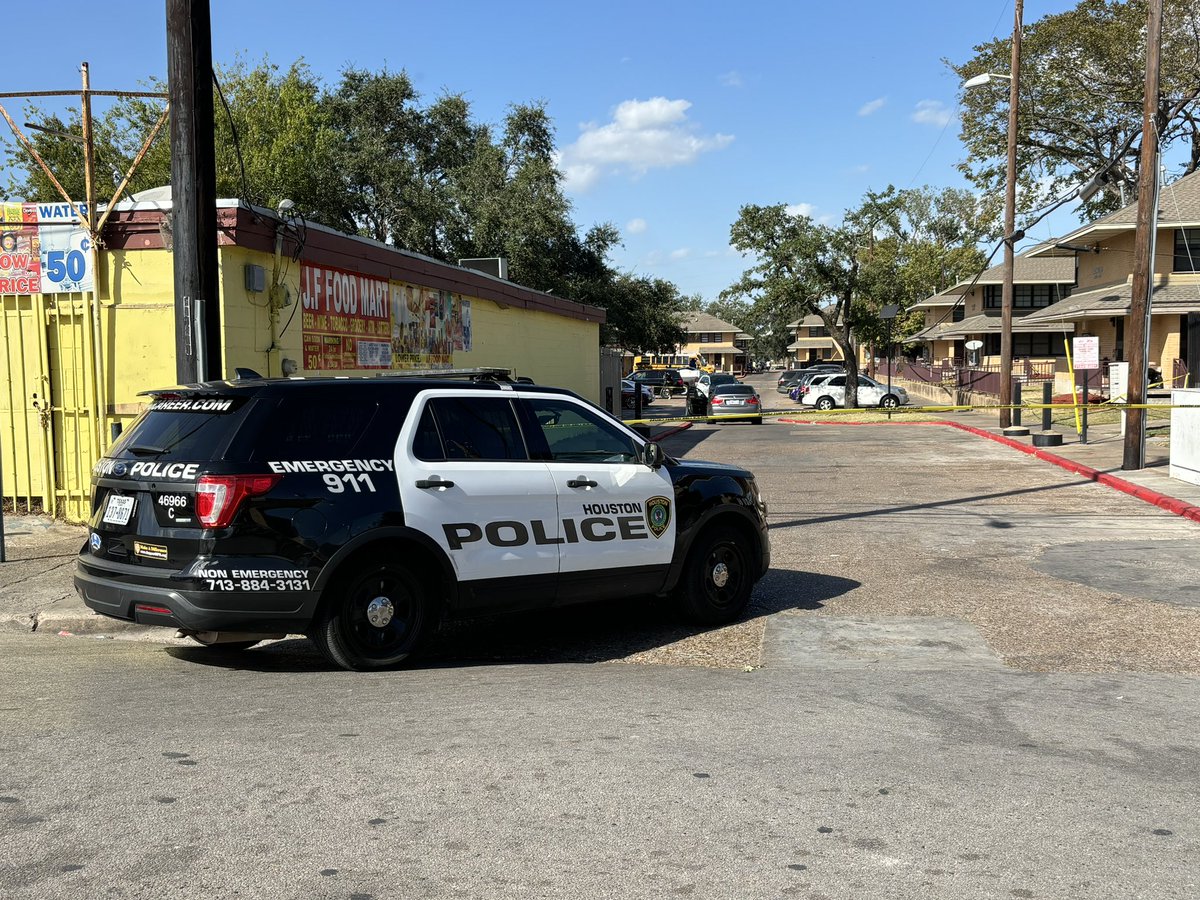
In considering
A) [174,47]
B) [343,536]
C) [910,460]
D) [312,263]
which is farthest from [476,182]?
[343,536]

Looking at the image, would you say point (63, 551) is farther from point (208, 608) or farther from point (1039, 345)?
point (1039, 345)

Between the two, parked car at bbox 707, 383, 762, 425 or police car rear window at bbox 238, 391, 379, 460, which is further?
parked car at bbox 707, 383, 762, 425

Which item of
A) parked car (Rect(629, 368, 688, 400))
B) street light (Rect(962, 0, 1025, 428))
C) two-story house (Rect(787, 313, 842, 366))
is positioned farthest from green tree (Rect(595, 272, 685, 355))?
two-story house (Rect(787, 313, 842, 366))

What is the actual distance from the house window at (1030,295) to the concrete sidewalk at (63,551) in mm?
41597

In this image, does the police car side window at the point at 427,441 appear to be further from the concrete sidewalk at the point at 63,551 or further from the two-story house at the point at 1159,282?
the two-story house at the point at 1159,282

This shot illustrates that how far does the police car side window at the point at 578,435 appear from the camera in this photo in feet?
24.4

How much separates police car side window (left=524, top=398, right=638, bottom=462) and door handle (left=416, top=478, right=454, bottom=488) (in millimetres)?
882

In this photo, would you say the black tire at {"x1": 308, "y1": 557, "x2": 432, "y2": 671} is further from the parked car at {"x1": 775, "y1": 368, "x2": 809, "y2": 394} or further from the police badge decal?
the parked car at {"x1": 775, "y1": 368, "x2": 809, "y2": 394}

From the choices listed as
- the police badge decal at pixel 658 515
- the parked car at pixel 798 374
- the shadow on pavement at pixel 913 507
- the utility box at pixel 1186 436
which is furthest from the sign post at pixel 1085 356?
the parked car at pixel 798 374

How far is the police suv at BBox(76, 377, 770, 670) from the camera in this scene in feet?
20.1

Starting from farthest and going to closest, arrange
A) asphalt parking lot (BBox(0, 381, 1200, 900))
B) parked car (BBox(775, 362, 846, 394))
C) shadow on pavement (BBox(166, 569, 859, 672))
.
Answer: parked car (BBox(775, 362, 846, 394))
shadow on pavement (BBox(166, 569, 859, 672))
asphalt parking lot (BBox(0, 381, 1200, 900))

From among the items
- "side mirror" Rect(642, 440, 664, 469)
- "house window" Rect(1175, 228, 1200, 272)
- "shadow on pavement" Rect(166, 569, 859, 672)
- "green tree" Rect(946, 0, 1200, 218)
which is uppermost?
"green tree" Rect(946, 0, 1200, 218)

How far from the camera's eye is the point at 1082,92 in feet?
153

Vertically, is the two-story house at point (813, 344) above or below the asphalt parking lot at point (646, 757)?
above
